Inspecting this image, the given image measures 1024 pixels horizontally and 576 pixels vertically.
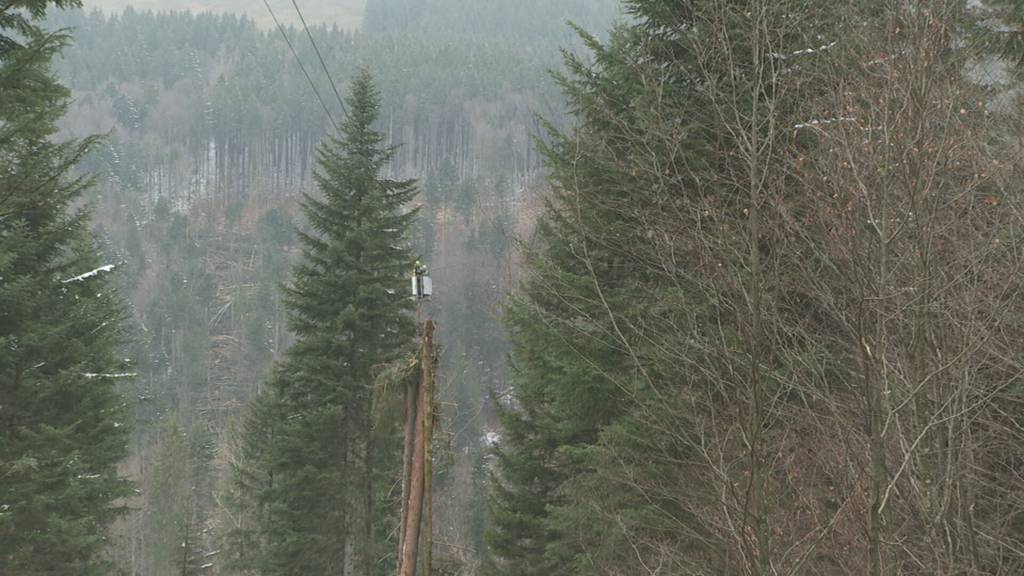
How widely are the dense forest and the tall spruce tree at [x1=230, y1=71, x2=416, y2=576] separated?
7 centimetres

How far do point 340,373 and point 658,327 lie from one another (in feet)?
28.9

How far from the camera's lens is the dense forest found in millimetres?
5285

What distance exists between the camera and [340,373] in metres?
15.5

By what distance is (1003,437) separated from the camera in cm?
677

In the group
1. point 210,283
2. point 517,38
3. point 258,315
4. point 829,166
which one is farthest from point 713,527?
point 517,38

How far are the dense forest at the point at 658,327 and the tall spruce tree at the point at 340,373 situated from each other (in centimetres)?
7

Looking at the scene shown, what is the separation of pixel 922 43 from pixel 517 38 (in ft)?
640

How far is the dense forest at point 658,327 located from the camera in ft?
17.3

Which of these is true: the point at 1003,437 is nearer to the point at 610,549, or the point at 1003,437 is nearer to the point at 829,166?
the point at 829,166

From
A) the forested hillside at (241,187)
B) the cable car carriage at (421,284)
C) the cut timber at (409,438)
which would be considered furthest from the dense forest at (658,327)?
the forested hillside at (241,187)

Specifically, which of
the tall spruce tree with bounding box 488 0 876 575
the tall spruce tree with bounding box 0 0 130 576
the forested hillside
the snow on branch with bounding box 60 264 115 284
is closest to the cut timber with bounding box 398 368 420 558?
the tall spruce tree with bounding box 488 0 876 575

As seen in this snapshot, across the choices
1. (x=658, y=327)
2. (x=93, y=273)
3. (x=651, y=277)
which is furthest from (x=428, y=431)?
(x=93, y=273)

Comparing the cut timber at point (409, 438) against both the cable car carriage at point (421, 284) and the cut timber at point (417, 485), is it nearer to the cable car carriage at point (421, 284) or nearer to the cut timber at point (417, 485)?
the cut timber at point (417, 485)

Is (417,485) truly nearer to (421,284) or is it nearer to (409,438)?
(409,438)
